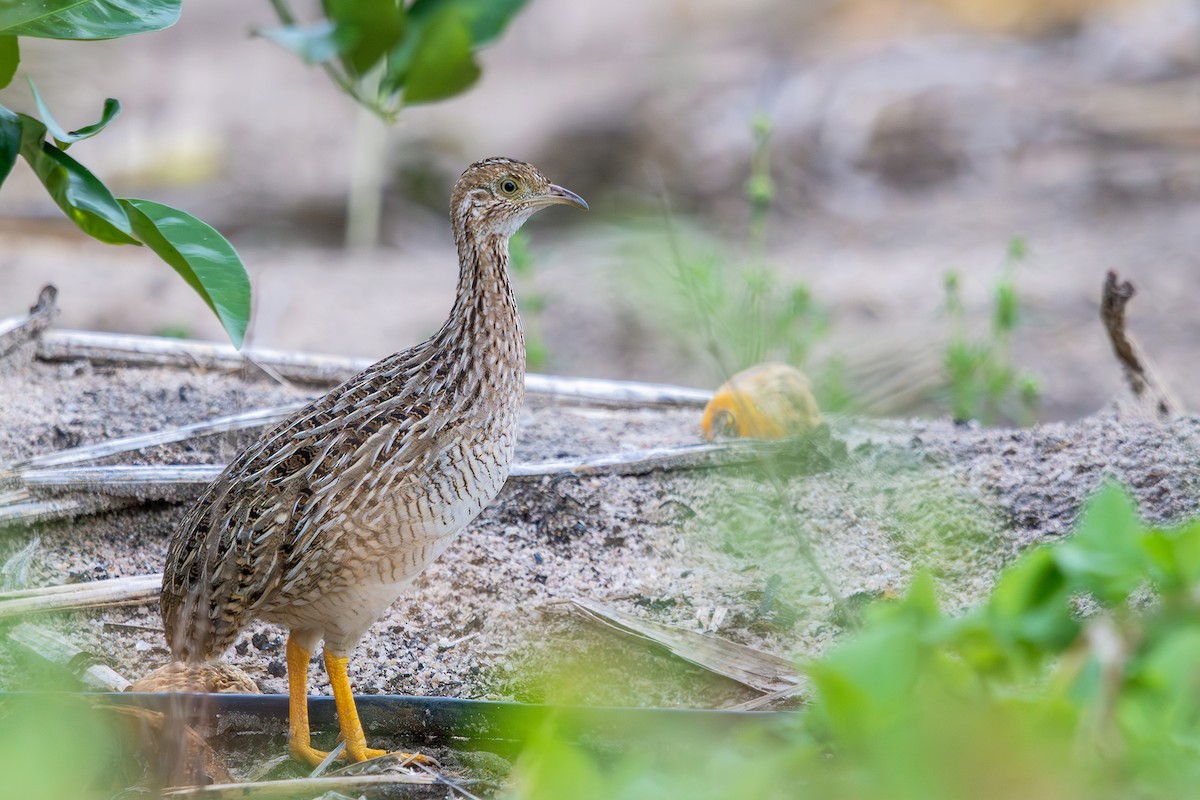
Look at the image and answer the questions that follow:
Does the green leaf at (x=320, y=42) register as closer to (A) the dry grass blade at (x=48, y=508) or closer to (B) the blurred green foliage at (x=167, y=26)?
(B) the blurred green foliage at (x=167, y=26)

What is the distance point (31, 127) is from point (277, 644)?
1640 mm

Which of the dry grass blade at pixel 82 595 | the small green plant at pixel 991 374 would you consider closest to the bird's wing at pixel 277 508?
the dry grass blade at pixel 82 595

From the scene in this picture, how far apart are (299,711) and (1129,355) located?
10.6ft

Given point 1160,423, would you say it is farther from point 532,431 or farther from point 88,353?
point 88,353

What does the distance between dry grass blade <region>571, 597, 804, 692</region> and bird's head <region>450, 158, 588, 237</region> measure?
3.47 feet

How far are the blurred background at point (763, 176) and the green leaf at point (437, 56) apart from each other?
404cm

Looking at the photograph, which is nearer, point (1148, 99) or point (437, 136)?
point (1148, 99)

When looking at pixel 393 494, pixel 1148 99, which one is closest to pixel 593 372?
pixel 393 494

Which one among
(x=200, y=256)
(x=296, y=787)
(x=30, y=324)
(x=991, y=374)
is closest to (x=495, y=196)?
(x=200, y=256)

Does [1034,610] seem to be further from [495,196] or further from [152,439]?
[152,439]

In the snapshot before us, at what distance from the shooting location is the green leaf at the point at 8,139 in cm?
239

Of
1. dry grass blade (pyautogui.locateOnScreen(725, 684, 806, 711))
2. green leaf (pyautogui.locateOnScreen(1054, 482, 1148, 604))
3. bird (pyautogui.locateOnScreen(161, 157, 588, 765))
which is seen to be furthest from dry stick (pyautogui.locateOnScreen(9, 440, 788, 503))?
green leaf (pyautogui.locateOnScreen(1054, 482, 1148, 604))

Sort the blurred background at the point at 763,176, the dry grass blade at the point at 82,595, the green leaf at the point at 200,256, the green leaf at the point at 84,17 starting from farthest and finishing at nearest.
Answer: the blurred background at the point at 763,176 < the dry grass blade at the point at 82,595 < the green leaf at the point at 200,256 < the green leaf at the point at 84,17

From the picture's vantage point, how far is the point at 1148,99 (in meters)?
10.3
